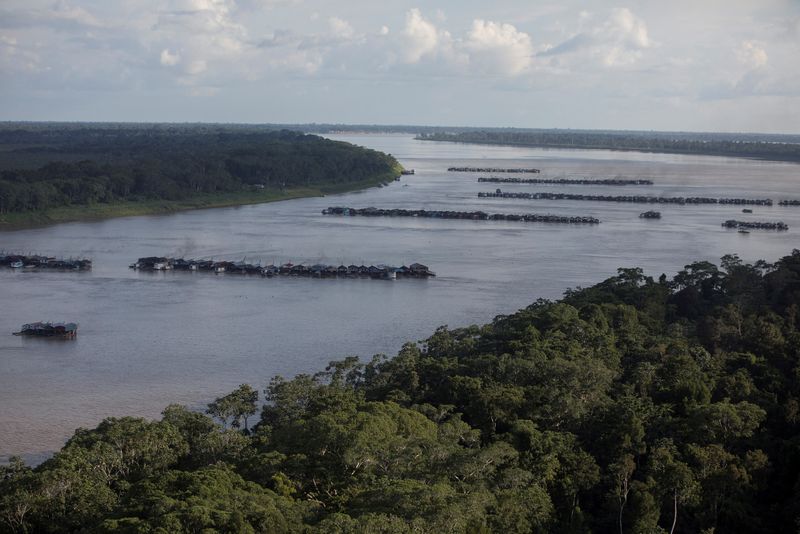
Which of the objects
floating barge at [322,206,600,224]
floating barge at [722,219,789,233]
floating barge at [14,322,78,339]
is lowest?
floating barge at [14,322,78,339]

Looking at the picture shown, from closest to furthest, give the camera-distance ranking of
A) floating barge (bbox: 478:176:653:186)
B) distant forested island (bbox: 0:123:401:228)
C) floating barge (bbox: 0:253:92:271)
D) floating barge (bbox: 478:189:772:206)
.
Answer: floating barge (bbox: 0:253:92:271), distant forested island (bbox: 0:123:401:228), floating barge (bbox: 478:189:772:206), floating barge (bbox: 478:176:653:186)

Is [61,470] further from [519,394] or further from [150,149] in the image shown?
[150,149]

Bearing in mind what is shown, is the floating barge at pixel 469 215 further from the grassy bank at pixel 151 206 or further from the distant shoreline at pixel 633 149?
the distant shoreline at pixel 633 149

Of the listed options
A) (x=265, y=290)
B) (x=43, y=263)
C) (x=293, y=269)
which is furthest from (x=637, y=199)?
(x=43, y=263)

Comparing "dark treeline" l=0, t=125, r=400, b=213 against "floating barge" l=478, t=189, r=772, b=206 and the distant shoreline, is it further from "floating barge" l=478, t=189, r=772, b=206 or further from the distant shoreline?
the distant shoreline

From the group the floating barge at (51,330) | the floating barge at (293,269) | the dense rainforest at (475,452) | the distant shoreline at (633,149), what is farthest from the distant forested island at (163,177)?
the distant shoreline at (633,149)

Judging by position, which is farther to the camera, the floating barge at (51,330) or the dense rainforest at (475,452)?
the floating barge at (51,330)

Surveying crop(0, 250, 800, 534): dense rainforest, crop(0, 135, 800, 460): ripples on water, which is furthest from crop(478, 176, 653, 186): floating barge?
crop(0, 250, 800, 534): dense rainforest
